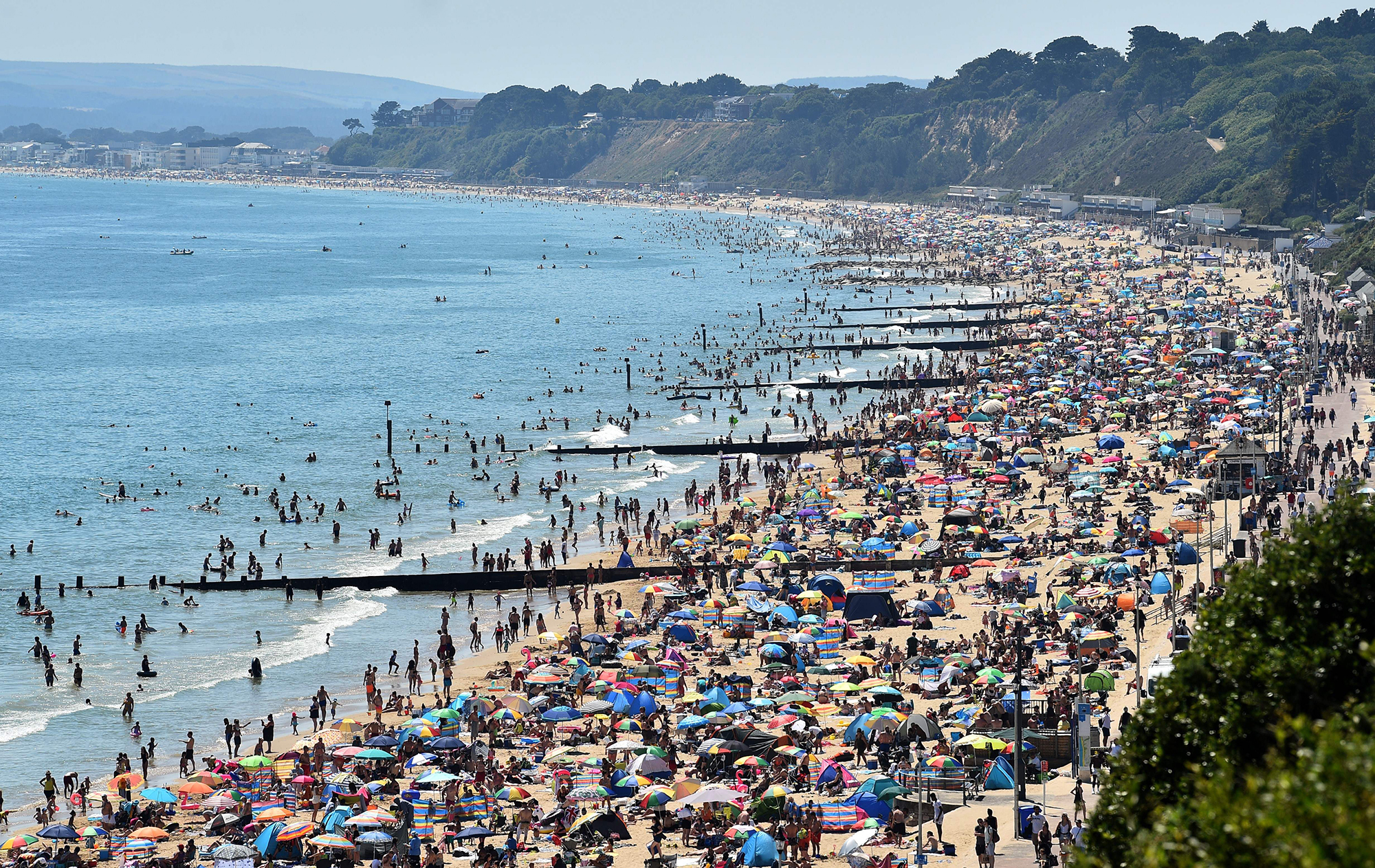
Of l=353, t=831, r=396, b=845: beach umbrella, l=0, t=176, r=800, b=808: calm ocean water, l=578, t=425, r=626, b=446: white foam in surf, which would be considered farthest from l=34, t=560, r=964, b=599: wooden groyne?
l=578, t=425, r=626, b=446: white foam in surf

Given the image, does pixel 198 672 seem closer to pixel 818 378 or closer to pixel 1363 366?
pixel 818 378

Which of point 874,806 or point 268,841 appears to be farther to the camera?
point 268,841

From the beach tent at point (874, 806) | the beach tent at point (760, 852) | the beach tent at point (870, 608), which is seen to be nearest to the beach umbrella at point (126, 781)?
the beach tent at point (760, 852)

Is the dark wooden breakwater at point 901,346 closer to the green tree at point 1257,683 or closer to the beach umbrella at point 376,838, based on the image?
the beach umbrella at point 376,838

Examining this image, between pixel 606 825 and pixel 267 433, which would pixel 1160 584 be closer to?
pixel 606 825

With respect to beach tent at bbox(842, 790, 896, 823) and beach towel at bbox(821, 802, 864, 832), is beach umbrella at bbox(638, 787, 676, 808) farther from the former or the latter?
beach tent at bbox(842, 790, 896, 823)

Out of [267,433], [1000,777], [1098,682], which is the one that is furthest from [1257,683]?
[267,433]

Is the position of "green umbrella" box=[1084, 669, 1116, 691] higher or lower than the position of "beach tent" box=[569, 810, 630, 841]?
higher
